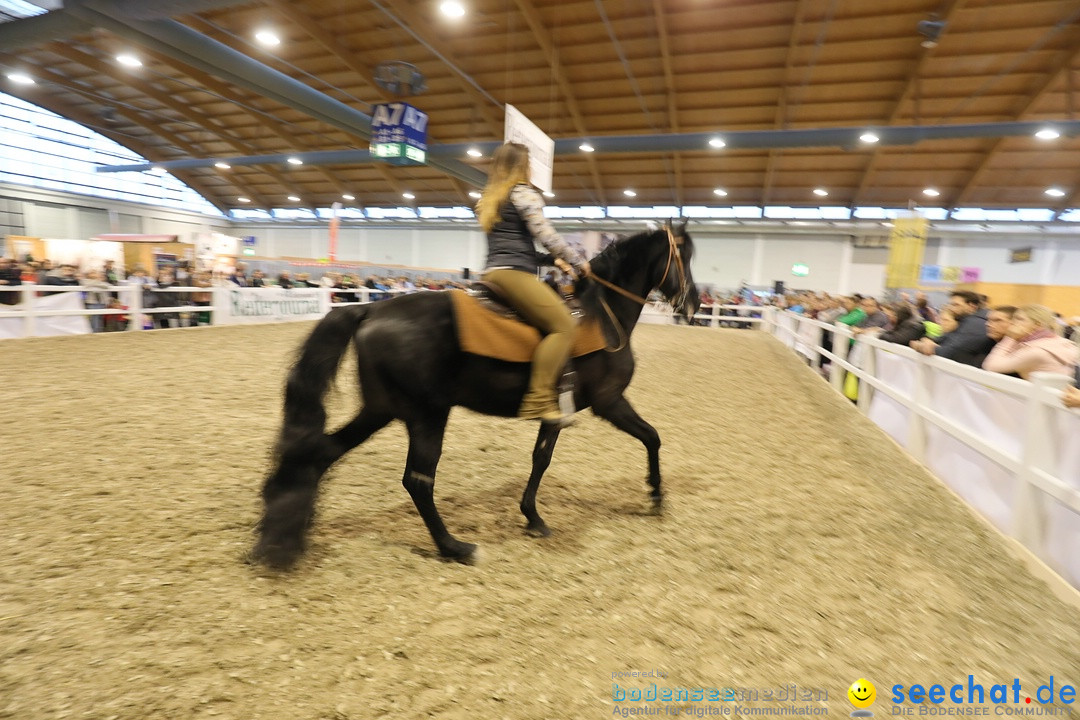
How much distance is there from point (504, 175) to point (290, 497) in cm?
198

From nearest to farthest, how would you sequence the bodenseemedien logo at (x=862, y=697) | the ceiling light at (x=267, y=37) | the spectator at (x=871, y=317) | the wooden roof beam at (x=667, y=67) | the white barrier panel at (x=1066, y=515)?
the bodenseemedien logo at (x=862, y=697) → the white barrier panel at (x=1066, y=515) → the spectator at (x=871, y=317) → the wooden roof beam at (x=667, y=67) → the ceiling light at (x=267, y=37)

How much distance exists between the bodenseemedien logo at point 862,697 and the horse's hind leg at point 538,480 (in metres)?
1.60

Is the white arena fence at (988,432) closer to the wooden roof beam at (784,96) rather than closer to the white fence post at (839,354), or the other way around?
the white fence post at (839,354)

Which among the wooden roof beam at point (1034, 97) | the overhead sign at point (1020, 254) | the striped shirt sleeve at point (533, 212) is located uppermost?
the wooden roof beam at point (1034, 97)

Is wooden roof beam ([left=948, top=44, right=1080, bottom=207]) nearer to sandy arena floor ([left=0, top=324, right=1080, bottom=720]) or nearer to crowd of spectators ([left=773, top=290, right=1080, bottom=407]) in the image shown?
crowd of spectators ([left=773, top=290, right=1080, bottom=407])

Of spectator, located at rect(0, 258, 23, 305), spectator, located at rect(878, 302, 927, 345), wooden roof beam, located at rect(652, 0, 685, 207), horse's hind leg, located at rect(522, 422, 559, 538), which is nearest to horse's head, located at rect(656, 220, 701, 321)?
horse's hind leg, located at rect(522, 422, 559, 538)

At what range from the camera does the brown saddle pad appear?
260 cm

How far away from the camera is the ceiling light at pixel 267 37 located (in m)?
16.3

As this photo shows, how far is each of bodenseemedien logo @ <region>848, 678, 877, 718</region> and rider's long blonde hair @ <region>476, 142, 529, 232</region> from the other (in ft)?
8.46

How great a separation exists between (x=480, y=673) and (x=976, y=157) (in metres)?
26.5

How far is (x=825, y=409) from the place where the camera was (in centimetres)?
658

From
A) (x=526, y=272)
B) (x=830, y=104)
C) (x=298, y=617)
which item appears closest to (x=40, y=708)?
(x=298, y=617)

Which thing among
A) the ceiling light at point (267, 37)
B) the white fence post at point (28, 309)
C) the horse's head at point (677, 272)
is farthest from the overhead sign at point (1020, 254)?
the white fence post at point (28, 309)

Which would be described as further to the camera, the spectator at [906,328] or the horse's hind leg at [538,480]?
the spectator at [906,328]
